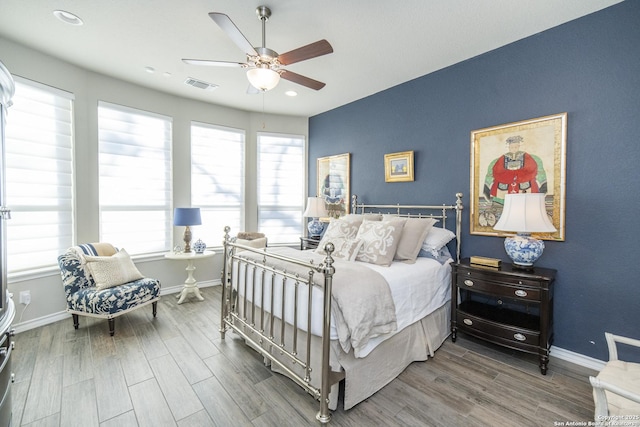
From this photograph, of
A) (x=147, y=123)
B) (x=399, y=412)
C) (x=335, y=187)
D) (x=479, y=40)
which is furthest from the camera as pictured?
(x=335, y=187)

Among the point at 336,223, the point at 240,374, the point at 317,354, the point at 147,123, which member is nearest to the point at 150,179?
the point at 147,123

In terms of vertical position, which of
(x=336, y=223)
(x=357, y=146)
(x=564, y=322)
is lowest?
(x=564, y=322)

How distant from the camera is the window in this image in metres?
5.04

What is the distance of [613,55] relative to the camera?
7.32ft

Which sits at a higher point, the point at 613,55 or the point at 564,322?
the point at 613,55

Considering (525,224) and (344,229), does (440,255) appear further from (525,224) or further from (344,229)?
(344,229)

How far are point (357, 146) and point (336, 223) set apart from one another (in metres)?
1.55

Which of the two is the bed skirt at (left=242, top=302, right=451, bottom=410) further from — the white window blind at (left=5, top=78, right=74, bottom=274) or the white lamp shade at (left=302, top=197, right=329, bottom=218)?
the white window blind at (left=5, top=78, right=74, bottom=274)

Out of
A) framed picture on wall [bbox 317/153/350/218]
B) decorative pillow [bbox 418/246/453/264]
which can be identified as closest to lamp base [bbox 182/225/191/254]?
framed picture on wall [bbox 317/153/350/218]

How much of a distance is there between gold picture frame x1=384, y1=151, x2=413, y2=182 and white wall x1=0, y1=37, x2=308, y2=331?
7.55ft

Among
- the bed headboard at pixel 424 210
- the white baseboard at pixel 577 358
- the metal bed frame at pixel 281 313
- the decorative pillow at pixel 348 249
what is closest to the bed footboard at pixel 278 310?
the metal bed frame at pixel 281 313

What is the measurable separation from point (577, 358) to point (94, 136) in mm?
5726

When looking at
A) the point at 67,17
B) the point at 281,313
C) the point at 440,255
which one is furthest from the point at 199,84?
the point at 440,255

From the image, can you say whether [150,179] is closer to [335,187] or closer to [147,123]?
[147,123]
